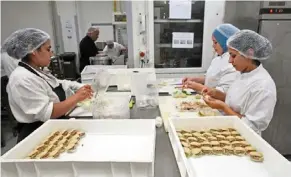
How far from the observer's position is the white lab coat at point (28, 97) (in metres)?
1.41

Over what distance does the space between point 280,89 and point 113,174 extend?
2191 mm

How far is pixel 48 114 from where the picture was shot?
56.6 inches

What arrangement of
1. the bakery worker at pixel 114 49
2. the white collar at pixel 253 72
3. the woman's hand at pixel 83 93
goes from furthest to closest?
the bakery worker at pixel 114 49, the woman's hand at pixel 83 93, the white collar at pixel 253 72

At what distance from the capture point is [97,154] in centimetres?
109

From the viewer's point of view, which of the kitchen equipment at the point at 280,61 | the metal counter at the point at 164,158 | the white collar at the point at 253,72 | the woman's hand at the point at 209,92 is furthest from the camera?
the kitchen equipment at the point at 280,61

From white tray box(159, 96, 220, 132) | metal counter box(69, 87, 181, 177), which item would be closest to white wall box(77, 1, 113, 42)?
white tray box(159, 96, 220, 132)

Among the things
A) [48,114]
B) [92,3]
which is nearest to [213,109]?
[48,114]

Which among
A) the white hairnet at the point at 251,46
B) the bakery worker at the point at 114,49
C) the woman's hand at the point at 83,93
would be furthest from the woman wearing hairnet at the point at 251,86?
the bakery worker at the point at 114,49

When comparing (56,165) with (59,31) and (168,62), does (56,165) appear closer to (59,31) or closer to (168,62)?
(168,62)

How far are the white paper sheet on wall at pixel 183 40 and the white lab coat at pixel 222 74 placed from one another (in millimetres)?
623

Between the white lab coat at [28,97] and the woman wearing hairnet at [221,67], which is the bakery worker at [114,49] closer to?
the woman wearing hairnet at [221,67]

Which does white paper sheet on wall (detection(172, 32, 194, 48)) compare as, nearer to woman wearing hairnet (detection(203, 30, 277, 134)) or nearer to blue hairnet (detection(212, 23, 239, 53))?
blue hairnet (detection(212, 23, 239, 53))

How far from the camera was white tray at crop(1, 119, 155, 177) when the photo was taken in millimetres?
894

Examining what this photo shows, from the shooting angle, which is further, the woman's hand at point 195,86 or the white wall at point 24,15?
the white wall at point 24,15
